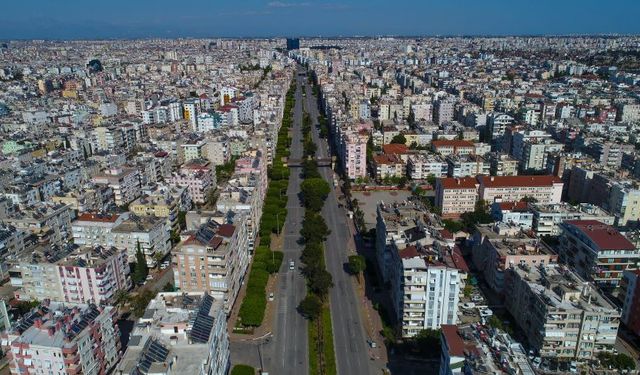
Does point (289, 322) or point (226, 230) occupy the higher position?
point (226, 230)

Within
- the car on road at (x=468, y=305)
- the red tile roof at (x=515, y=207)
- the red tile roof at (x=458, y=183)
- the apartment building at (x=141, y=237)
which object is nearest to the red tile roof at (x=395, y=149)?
the red tile roof at (x=458, y=183)

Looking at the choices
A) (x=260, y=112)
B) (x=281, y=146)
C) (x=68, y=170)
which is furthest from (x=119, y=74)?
(x=68, y=170)

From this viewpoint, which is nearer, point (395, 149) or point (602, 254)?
point (602, 254)

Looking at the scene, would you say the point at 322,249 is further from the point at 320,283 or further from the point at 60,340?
the point at 60,340

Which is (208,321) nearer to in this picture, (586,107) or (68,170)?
(68,170)

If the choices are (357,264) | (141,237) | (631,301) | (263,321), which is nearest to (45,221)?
(141,237)

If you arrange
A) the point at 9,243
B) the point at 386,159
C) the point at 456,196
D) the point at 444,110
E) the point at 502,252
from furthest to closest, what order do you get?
the point at 444,110 → the point at 386,159 → the point at 456,196 → the point at 9,243 → the point at 502,252
